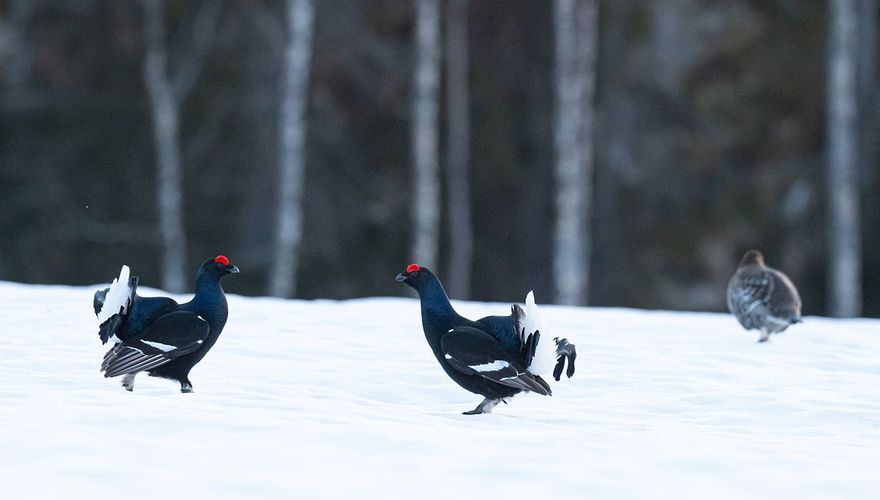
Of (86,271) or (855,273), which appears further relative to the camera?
(86,271)

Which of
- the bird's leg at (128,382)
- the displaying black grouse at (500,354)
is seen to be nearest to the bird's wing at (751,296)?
the displaying black grouse at (500,354)

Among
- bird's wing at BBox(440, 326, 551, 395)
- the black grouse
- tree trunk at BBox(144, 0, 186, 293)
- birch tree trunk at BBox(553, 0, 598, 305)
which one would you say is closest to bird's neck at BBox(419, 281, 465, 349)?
bird's wing at BBox(440, 326, 551, 395)

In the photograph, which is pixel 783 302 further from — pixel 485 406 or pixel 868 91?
pixel 868 91

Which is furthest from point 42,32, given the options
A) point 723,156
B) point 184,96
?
point 723,156

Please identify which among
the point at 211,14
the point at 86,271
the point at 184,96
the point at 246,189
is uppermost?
the point at 211,14

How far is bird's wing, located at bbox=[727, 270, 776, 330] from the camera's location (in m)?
9.42

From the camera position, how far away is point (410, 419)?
232 inches

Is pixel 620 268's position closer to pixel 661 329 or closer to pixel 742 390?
pixel 661 329

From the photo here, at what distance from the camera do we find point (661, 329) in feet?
32.6

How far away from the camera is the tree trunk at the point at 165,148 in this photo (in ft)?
55.3

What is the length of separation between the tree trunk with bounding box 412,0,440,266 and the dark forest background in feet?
4.50

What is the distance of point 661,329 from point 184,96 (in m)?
9.86

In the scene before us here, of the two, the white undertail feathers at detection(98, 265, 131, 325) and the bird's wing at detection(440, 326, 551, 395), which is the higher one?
the white undertail feathers at detection(98, 265, 131, 325)

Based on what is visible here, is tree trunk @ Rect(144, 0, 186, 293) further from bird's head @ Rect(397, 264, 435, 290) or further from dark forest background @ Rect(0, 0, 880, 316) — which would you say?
bird's head @ Rect(397, 264, 435, 290)
